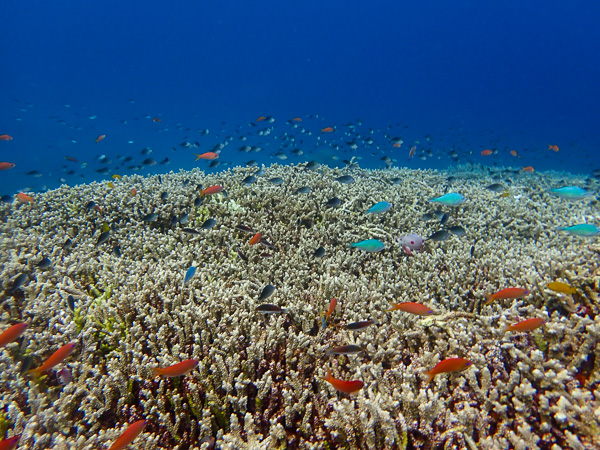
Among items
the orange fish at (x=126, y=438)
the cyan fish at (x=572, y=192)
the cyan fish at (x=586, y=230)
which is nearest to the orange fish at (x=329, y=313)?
the orange fish at (x=126, y=438)

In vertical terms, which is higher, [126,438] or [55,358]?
[55,358]

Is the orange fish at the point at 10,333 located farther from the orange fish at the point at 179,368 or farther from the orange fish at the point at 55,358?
the orange fish at the point at 179,368

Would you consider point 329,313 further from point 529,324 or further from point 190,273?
point 529,324

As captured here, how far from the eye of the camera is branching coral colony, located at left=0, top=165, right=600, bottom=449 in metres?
2.56

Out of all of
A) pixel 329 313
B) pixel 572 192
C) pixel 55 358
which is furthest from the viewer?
pixel 572 192

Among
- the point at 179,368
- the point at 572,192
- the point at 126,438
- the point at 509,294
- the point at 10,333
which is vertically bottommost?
the point at 126,438

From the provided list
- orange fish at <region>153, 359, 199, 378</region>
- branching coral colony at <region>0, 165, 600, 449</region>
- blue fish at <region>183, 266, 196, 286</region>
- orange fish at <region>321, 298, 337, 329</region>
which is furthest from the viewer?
blue fish at <region>183, 266, 196, 286</region>

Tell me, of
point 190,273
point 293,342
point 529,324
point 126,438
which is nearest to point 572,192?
point 529,324

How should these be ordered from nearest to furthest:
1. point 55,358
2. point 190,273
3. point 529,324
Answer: point 55,358 → point 529,324 → point 190,273

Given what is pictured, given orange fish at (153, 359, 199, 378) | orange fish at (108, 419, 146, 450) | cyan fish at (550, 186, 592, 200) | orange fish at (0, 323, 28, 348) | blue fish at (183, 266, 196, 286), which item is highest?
cyan fish at (550, 186, 592, 200)

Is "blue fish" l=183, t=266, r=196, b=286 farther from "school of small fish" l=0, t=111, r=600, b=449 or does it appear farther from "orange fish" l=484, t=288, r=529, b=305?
"orange fish" l=484, t=288, r=529, b=305

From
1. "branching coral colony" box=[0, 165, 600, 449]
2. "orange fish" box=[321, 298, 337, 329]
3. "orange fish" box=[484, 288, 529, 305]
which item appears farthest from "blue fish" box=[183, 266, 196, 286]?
"orange fish" box=[484, 288, 529, 305]

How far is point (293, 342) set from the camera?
3.28m

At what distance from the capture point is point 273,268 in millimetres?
4789
